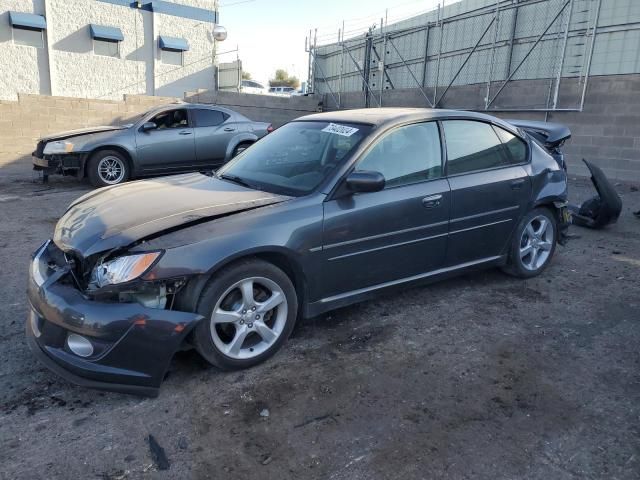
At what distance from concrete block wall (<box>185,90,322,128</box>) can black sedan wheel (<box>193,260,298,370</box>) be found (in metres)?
13.2

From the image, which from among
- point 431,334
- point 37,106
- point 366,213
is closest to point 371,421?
point 431,334

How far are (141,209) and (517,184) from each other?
3214mm

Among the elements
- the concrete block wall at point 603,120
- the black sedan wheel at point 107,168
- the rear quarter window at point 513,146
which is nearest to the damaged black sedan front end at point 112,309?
→ the rear quarter window at point 513,146

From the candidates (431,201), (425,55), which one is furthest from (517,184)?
(425,55)

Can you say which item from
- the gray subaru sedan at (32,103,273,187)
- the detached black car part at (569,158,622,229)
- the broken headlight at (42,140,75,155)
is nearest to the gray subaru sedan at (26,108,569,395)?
the detached black car part at (569,158,622,229)

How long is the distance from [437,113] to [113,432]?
10.8 feet

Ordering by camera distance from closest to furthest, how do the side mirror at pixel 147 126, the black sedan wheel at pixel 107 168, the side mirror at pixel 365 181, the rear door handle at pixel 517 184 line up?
the side mirror at pixel 365 181 < the rear door handle at pixel 517 184 < the black sedan wheel at pixel 107 168 < the side mirror at pixel 147 126

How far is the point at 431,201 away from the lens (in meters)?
3.81

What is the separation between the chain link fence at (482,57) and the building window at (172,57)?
7552 mm

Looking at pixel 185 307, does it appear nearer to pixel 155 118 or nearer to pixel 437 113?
pixel 437 113

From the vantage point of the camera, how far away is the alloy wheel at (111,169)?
8938 mm

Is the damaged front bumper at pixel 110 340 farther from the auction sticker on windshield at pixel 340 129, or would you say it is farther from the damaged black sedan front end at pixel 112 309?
the auction sticker on windshield at pixel 340 129

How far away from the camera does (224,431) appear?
8.34 feet

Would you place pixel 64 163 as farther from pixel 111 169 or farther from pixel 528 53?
pixel 528 53
